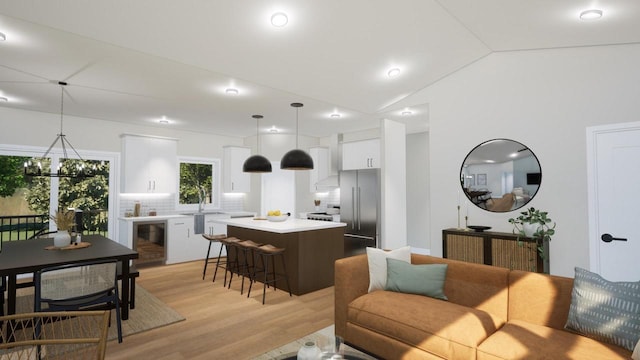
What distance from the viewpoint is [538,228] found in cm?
384

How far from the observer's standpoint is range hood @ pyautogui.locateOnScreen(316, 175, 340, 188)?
7.40 m

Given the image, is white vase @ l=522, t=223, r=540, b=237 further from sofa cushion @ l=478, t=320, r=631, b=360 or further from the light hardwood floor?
the light hardwood floor

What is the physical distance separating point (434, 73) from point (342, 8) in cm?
220

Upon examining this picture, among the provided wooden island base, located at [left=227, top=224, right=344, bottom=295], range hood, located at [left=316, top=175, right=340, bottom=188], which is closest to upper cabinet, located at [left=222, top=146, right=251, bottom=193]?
range hood, located at [left=316, top=175, right=340, bottom=188]

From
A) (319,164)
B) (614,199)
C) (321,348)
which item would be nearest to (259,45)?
(321,348)

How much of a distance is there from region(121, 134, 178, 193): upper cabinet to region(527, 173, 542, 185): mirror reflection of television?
20.3 ft

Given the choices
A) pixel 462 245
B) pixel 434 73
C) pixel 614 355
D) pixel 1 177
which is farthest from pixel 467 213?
pixel 1 177

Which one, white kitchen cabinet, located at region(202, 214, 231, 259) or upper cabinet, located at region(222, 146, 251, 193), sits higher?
upper cabinet, located at region(222, 146, 251, 193)

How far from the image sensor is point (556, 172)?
393 centimetres

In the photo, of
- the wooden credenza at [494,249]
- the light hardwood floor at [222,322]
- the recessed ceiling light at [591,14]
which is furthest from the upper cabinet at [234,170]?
the recessed ceiling light at [591,14]

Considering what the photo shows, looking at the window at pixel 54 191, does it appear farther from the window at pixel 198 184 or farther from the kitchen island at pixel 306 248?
the kitchen island at pixel 306 248

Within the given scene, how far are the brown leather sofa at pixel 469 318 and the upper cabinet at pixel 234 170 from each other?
504 cm

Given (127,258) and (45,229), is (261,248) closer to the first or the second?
(127,258)

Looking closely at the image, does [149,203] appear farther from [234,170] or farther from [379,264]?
[379,264]
